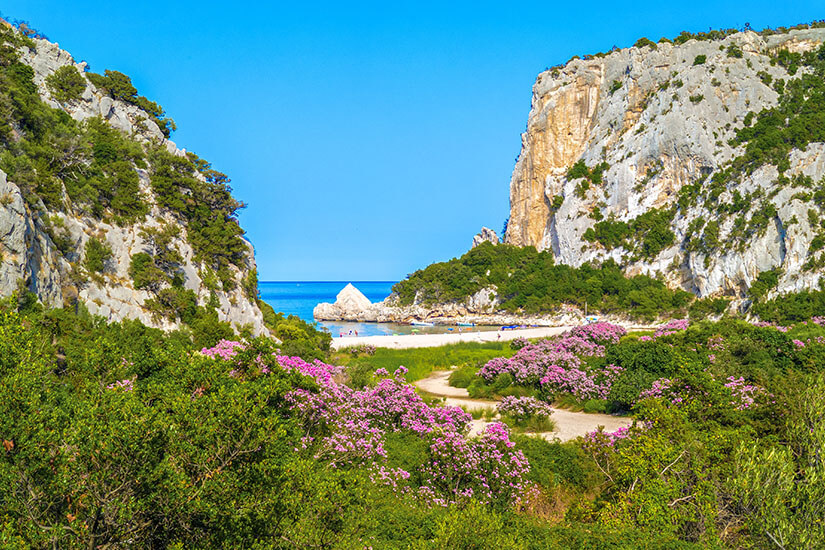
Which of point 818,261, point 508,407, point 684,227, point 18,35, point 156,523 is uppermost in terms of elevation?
point 18,35

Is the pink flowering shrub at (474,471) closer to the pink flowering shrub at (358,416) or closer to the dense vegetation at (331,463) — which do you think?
the dense vegetation at (331,463)

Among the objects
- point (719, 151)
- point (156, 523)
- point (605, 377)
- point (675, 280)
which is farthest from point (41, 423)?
point (719, 151)

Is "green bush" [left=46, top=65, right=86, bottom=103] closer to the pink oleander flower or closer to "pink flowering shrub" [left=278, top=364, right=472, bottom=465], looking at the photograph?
"pink flowering shrub" [left=278, top=364, right=472, bottom=465]

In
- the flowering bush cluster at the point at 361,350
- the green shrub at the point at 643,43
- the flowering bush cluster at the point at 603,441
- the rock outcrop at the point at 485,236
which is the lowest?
the flowering bush cluster at the point at 603,441

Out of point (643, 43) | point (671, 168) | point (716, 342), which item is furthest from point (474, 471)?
point (643, 43)

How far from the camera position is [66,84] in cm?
2988

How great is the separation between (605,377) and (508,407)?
4.95 m

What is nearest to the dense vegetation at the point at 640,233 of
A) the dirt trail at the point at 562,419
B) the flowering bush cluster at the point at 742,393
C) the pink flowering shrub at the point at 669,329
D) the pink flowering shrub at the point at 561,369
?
the pink flowering shrub at the point at 669,329

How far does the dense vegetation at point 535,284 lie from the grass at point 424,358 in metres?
37.3

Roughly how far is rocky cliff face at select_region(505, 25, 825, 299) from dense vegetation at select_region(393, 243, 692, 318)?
3.22 meters

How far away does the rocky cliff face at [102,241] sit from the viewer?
1444 cm

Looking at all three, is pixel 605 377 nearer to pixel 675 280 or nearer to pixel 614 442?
pixel 614 442

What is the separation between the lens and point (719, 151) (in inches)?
2825

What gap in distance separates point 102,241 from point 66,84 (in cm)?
1382
